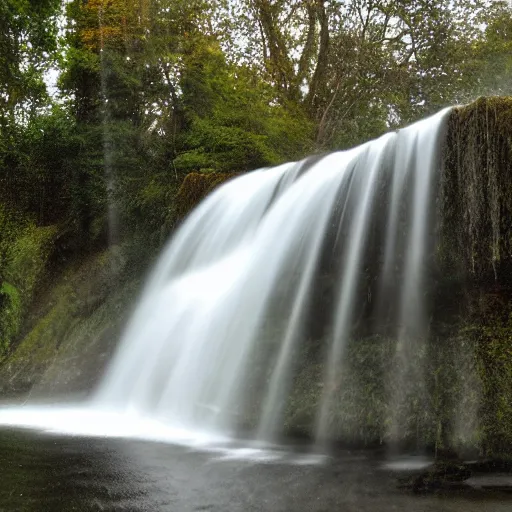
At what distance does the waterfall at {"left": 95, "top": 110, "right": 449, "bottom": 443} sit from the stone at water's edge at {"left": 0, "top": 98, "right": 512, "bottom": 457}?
110 mm

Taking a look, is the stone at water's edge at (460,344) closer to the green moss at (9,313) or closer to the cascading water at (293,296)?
the cascading water at (293,296)

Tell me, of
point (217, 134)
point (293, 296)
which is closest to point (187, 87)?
point (217, 134)

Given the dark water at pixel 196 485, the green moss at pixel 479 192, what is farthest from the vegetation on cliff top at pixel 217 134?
the dark water at pixel 196 485

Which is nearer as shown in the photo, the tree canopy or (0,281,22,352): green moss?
(0,281,22,352): green moss

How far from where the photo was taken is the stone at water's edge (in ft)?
12.2

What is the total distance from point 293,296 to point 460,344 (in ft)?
5.25

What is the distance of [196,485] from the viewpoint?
301 cm

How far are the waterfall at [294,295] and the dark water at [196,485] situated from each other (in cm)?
91

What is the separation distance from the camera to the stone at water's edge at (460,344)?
371 cm

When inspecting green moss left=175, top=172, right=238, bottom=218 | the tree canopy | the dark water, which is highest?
the tree canopy

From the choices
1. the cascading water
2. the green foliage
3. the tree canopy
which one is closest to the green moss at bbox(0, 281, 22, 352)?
the green foliage

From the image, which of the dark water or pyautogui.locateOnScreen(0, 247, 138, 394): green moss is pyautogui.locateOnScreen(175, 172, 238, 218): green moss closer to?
pyautogui.locateOnScreen(0, 247, 138, 394): green moss

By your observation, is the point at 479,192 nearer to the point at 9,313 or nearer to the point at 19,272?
the point at 9,313

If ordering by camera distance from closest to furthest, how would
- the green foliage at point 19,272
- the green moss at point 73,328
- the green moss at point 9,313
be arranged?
the green moss at point 73,328, the green moss at point 9,313, the green foliage at point 19,272
